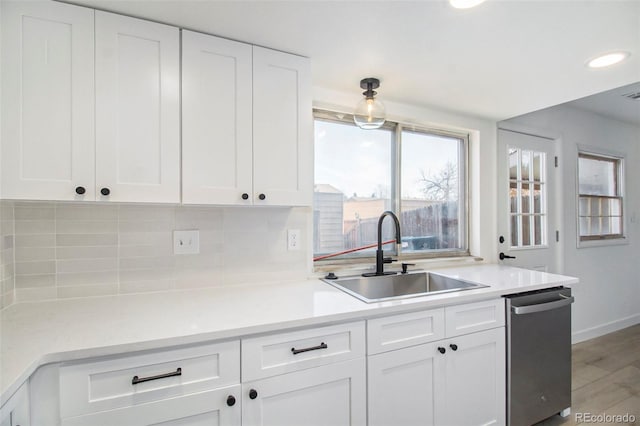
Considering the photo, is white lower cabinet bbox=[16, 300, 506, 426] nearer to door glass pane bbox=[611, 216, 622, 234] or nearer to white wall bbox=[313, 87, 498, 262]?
white wall bbox=[313, 87, 498, 262]

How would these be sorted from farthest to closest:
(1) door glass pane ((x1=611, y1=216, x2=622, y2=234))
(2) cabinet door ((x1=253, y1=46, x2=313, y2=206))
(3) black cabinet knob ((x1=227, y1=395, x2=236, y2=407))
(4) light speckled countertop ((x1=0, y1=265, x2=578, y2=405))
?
1. (1) door glass pane ((x1=611, y1=216, x2=622, y2=234))
2. (2) cabinet door ((x1=253, y1=46, x2=313, y2=206))
3. (3) black cabinet knob ((x1=227, y1=395, x2=236, y2=407))
4. (4) light speckled countertop ((x1=0, y1=265, x2=578, y2=405))

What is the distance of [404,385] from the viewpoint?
141 cm

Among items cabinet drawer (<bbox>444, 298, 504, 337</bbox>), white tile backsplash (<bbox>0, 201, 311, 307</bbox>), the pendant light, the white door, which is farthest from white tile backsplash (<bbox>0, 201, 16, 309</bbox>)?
the white door

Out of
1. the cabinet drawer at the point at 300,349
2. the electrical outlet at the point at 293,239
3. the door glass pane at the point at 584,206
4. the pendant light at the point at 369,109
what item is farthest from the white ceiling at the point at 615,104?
the cabinet drawer at the point at 300,349

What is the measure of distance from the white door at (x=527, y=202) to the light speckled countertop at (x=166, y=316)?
1082mm

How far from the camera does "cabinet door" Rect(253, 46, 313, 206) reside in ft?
4.95

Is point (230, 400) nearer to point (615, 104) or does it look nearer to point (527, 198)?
point (527, 198)

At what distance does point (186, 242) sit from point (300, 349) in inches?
33.4

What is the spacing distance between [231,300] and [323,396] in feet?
1.88

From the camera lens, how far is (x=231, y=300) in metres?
1.44

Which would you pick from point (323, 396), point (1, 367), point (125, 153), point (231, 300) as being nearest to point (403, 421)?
point (323, 396)

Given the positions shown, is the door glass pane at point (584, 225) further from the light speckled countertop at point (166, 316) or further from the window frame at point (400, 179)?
the light speckled countertop at point (166, 316)

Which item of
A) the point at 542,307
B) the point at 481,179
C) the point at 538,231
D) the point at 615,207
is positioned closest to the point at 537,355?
the point at 542,307

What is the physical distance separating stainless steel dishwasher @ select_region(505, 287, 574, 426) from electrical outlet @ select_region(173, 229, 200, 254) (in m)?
1.72
